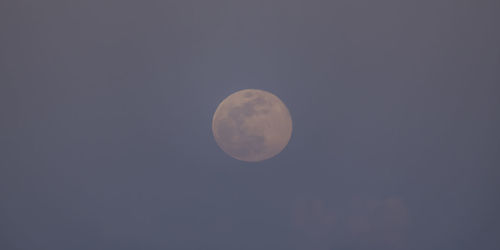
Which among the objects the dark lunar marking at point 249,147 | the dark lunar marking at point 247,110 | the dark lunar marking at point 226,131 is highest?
the dark lunar marking at point 247,110

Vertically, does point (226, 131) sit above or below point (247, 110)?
below

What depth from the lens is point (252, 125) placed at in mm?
2615

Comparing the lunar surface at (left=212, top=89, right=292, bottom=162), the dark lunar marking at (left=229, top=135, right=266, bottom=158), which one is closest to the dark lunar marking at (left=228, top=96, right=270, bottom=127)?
the lunar surface at (left=212, top=89, right=292, bottom=162)

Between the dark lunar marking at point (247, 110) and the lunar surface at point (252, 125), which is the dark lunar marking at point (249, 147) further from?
the dark lunar marking at point (247, 110)

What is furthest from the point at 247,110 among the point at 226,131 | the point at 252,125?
the point at 226,131

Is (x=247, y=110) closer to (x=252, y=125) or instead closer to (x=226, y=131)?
(x=252, y=125)

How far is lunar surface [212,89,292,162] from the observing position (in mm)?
2582

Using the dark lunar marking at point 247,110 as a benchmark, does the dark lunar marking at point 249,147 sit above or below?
below

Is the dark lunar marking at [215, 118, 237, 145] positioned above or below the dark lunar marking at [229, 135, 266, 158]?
above

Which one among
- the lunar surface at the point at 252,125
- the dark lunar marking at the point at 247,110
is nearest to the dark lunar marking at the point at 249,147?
the lunar surface at the point at 252,125

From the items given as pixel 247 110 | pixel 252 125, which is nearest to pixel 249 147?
pixel 252 125

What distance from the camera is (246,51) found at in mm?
2562

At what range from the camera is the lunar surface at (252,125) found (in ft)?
8.47

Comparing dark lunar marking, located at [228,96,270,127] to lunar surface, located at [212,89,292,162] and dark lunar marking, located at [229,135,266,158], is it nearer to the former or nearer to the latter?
lunar surface, located at [212,89,292,162]
